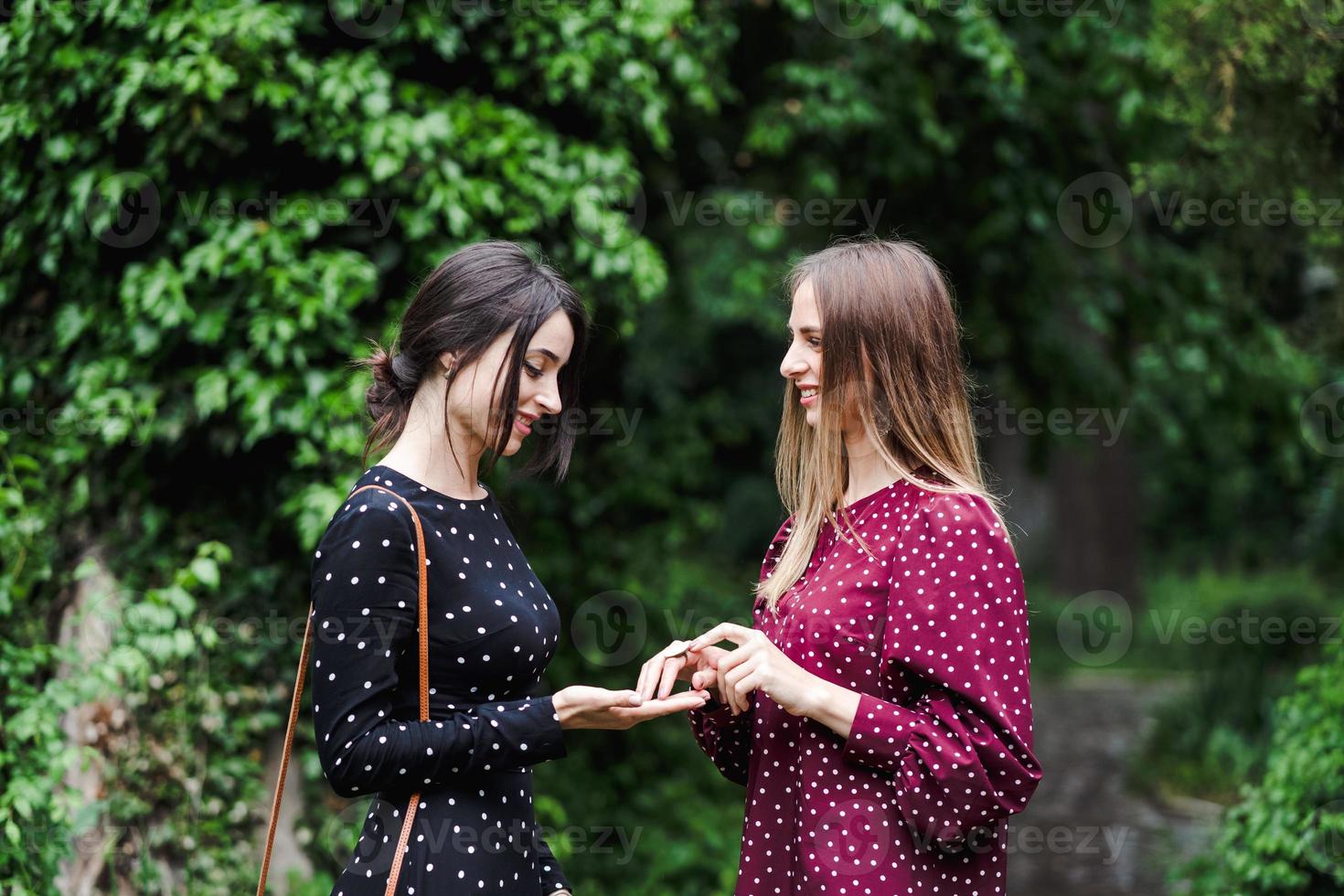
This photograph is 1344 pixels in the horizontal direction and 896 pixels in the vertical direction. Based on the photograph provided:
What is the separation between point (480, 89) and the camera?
484cm

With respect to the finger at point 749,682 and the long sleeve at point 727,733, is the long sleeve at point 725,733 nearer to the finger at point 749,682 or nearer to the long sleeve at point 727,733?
the long sleeve at point 727,733

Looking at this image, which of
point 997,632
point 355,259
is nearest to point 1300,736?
point 997,632

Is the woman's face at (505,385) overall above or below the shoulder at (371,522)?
above

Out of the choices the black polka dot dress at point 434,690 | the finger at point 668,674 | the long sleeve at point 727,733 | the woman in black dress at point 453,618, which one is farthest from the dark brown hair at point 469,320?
the long sleeve at point 727,733

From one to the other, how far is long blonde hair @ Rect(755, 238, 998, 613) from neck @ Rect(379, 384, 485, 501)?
2.38 ft

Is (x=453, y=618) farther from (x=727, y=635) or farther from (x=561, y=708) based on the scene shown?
(x=727, y=635)

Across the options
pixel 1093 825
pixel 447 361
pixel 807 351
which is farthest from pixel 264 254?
pixel 1093 825

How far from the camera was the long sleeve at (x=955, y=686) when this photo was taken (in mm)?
2221

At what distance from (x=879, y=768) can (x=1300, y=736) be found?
3001mm

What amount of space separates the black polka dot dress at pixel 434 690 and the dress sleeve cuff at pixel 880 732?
566 millimetres

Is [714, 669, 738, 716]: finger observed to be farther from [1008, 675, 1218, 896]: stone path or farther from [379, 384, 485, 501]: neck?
[1008, 675, 1218, 896]: stone path

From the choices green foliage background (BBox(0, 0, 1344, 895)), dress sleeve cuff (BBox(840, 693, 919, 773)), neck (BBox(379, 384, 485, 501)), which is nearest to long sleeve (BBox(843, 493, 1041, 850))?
dress sleeve cuff (BBox(840, 693, 919, 773))

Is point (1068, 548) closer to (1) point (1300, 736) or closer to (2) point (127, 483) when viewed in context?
(1) point (1300, 736)

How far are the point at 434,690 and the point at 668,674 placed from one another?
18.9 inches
